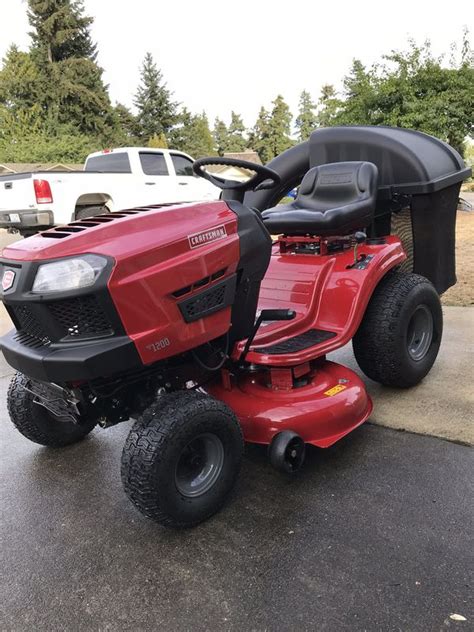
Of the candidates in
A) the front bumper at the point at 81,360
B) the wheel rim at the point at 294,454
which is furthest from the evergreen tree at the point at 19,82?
the wheel rim at the point at 294,454

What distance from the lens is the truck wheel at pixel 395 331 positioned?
3.07 metres

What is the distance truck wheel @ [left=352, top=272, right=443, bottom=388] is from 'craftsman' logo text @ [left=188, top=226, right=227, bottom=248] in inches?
50.6

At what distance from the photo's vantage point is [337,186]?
3.44 m

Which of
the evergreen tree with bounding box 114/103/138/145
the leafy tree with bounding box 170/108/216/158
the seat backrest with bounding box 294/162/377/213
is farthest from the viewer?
the leafy tree with bounding box 170/108/216/158

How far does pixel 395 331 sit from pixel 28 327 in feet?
6.57

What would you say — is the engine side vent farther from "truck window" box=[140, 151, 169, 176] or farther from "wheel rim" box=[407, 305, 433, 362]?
"truck window" box=[140, 151, 169, 176]

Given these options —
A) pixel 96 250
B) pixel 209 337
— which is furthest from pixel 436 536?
pixel 96 250

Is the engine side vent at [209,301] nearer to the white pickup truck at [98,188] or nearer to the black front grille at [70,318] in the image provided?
the black front grille at [70,318]

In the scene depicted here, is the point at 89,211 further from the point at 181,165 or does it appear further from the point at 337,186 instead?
the point at 337,186

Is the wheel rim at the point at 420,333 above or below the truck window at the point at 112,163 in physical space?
below

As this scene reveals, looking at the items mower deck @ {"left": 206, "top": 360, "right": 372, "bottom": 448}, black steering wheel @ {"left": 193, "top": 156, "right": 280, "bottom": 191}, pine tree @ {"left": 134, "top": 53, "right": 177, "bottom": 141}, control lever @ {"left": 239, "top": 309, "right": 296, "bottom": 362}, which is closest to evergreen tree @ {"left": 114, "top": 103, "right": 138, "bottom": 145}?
pine tree @ {"left": 134, "top": 53, "right": 177, "bottom": 141}

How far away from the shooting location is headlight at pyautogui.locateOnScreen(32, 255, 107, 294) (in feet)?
6.07

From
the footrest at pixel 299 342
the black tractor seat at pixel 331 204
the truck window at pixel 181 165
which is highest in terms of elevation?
the truck window at pixel 181 165

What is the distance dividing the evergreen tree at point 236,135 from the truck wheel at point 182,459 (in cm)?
7456
